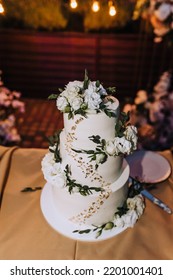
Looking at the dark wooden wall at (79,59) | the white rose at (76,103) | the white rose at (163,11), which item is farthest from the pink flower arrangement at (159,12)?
the white rose at (76,103)

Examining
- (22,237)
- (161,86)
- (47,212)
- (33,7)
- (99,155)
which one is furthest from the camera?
(33,7)

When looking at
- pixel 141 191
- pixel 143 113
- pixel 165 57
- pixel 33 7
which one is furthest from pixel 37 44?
pixel 141 191

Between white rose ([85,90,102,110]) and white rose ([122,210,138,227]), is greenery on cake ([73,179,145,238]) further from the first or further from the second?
white rose ([85,90,102,110])

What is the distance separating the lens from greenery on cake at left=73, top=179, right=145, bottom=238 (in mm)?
1447

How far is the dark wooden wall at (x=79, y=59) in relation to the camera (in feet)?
13.2

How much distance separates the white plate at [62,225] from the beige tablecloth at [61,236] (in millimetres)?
18

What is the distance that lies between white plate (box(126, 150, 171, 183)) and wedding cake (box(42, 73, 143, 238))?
0.19 meters

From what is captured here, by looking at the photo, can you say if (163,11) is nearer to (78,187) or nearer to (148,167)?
(148,167)

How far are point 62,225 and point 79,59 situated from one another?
3.01 meters

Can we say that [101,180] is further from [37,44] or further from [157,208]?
[37,44]

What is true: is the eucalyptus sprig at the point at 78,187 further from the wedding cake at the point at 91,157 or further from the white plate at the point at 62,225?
the white plate at the point at 62,225

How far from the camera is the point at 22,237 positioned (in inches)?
55.9

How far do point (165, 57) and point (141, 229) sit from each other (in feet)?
9.86

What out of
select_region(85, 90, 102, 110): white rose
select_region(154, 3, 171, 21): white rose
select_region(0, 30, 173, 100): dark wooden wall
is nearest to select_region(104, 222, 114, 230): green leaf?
select_region(85, 90, 102, 110): white rose
